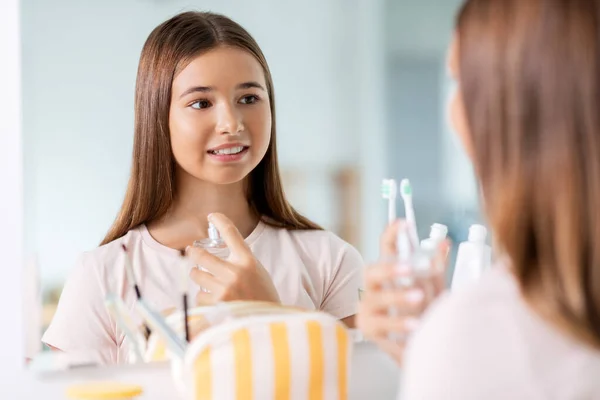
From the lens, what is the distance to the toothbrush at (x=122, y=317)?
741 millimetres

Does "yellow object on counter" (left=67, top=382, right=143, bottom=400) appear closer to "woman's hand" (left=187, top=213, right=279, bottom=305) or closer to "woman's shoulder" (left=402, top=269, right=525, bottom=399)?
"woman's hand" (left=187, top=213, right=279, bottom=305)

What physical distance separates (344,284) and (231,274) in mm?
137

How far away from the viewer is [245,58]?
0.78m

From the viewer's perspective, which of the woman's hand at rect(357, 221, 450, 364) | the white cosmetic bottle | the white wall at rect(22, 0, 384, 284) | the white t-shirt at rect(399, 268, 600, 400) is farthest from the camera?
the white cosmetic bottle

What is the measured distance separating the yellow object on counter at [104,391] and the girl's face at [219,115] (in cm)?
21

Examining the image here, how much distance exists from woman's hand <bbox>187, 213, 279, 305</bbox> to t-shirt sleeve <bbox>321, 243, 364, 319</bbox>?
0.07 m

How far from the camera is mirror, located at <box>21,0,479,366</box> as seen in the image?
0.73 metres

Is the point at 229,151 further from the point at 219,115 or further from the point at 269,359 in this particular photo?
the point at 269,359

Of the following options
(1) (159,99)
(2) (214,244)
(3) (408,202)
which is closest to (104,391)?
(2) (214,244)

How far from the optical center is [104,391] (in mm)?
690

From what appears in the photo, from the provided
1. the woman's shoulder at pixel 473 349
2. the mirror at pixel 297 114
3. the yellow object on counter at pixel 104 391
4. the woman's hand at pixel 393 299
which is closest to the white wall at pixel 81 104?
the mirror at pixel 297 114

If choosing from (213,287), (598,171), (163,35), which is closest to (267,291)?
(213,287)

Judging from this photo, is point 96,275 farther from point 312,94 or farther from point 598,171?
point 598,171

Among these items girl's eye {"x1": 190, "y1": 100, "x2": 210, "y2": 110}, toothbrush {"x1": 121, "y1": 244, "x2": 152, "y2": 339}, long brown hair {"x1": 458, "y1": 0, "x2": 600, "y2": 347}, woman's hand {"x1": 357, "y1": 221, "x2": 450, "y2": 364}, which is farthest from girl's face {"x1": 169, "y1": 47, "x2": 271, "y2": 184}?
long brown hair {"x1": 458, "y1": 0, "x2": 600, "y2": 347}
